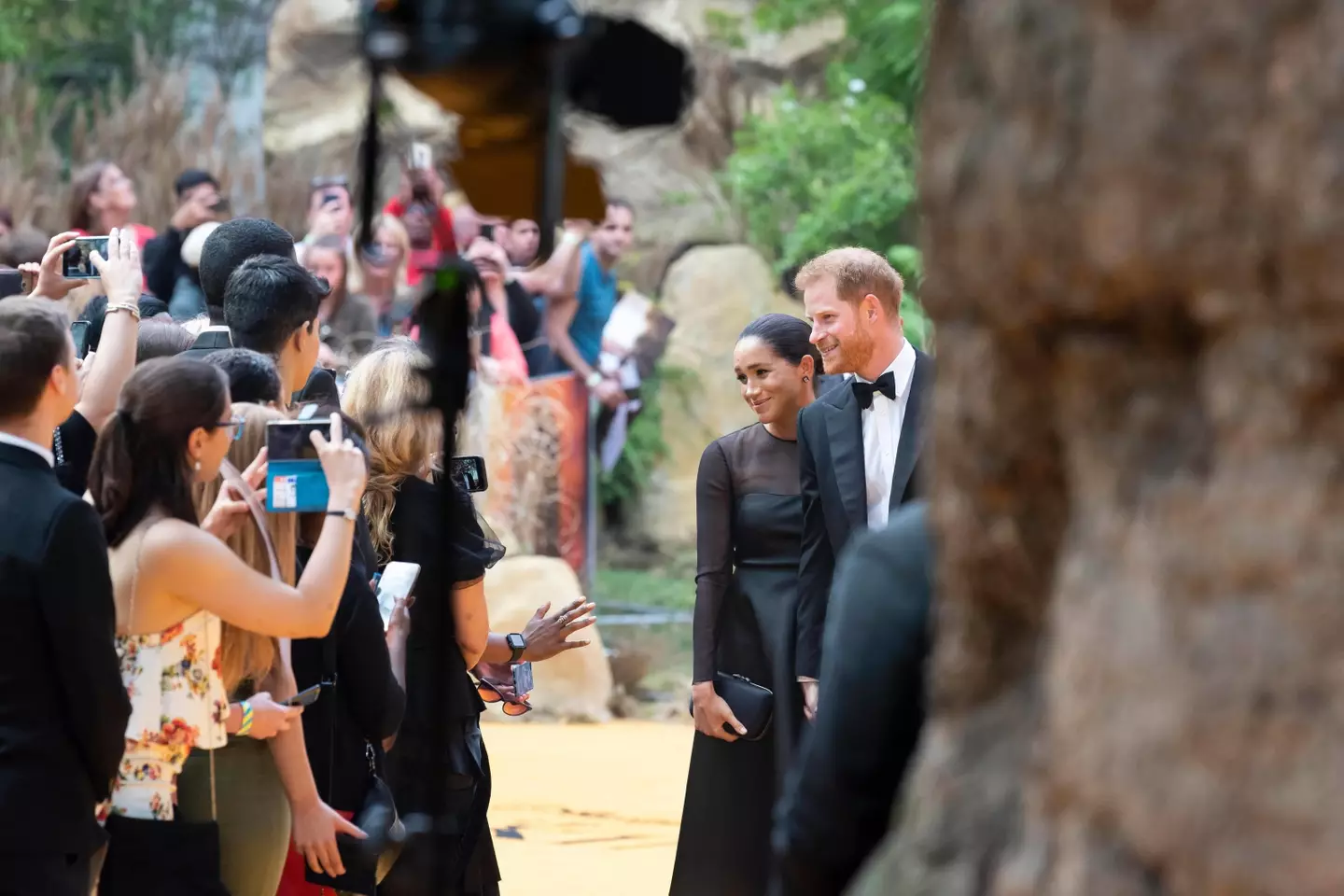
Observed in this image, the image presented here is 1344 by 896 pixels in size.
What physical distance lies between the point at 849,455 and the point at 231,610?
197 cm

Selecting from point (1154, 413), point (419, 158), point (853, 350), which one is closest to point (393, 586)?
point (853, 350)

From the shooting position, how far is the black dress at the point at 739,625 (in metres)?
5.04

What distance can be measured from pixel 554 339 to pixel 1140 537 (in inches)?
468

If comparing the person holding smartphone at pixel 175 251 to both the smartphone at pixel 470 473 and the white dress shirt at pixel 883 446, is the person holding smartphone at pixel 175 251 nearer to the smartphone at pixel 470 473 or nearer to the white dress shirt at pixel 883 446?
the smartphone at pixel 470 473

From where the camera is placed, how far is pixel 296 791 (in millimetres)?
3590

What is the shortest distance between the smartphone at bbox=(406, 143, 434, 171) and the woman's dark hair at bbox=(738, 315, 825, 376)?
275cm

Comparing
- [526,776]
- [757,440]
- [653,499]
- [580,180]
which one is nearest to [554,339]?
[653,499]

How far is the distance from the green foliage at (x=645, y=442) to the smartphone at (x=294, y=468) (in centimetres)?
1154

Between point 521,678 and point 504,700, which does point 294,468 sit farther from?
point 504,700

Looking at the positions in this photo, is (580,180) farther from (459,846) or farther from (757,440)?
(757,440)

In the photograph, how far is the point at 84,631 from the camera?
285cm

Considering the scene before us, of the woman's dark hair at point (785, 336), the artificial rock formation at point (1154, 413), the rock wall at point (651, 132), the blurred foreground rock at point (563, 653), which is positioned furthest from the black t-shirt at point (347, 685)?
the rock wall at point (651, 132)

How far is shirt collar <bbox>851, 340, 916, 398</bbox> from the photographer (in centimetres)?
471

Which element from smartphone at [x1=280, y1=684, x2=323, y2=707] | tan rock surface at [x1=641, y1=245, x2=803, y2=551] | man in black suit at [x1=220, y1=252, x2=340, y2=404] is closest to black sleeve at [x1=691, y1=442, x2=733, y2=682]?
man in black suit at [x1=220, y1=252, x2=340, y2=404]
